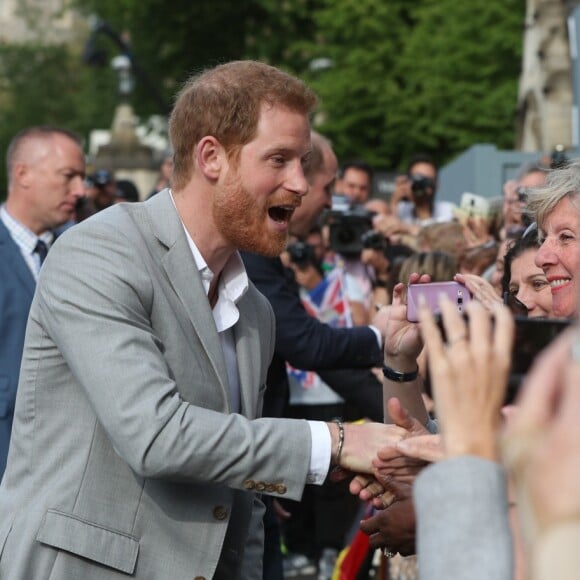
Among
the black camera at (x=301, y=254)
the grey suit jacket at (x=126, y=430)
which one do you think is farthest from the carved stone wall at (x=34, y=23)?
the grey suit jacket at (x=126, y=430)

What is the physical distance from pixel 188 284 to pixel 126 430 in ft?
1.69

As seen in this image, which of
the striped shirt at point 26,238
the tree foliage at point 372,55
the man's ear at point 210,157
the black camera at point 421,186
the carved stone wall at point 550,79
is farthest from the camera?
the tree foliage at point 372,55

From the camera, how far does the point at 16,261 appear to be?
6.62 meters

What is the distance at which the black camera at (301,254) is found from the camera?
383 inches

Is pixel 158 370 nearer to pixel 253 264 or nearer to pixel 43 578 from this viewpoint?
pixel 43 578

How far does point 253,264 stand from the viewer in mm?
6145

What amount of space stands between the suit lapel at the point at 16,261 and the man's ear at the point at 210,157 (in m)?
2.72

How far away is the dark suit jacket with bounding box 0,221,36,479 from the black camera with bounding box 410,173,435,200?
5.02 metres

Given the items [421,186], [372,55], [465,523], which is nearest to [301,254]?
[421,186]

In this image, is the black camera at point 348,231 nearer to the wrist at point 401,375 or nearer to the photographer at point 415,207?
the photographer at point 415,207

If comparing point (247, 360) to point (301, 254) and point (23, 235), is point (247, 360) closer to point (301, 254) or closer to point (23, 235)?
point (23, 235)

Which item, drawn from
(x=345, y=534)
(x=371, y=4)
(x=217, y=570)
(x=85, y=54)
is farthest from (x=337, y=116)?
(x=217, y=570)

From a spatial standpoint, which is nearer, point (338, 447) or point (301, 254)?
point (338, 447)

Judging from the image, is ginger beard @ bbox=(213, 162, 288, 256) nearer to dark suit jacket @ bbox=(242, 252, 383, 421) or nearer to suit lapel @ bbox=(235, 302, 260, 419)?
suit lapel @ bbox=(235, 302, 260, 419)
